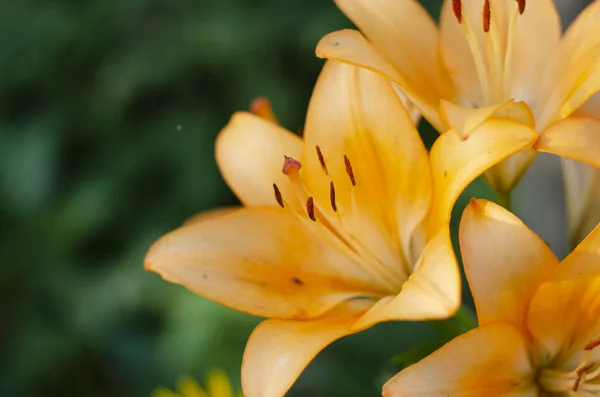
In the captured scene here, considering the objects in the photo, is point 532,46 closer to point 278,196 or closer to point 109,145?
point 278,196

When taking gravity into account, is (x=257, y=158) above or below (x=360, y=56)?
below

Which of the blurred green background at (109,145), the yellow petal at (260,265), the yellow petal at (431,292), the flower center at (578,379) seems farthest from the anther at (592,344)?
the blurred green background at (109,145)

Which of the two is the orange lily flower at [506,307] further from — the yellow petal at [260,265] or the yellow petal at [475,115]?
the yellow petal at [260,265]

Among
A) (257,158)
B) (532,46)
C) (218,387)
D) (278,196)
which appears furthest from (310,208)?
(218,387)

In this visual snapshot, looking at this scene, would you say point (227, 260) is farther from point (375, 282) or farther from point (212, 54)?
point (212, 54)

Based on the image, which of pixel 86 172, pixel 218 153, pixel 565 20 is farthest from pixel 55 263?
pixel 565 20

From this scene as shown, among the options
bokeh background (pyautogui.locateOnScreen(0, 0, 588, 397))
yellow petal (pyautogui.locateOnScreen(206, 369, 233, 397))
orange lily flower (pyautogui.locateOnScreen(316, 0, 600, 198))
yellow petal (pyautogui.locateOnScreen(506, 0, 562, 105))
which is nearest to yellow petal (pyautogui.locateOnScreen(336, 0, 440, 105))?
orange lily flower (pyautogui.locateOnScreen(316, 0, 600, 198))
